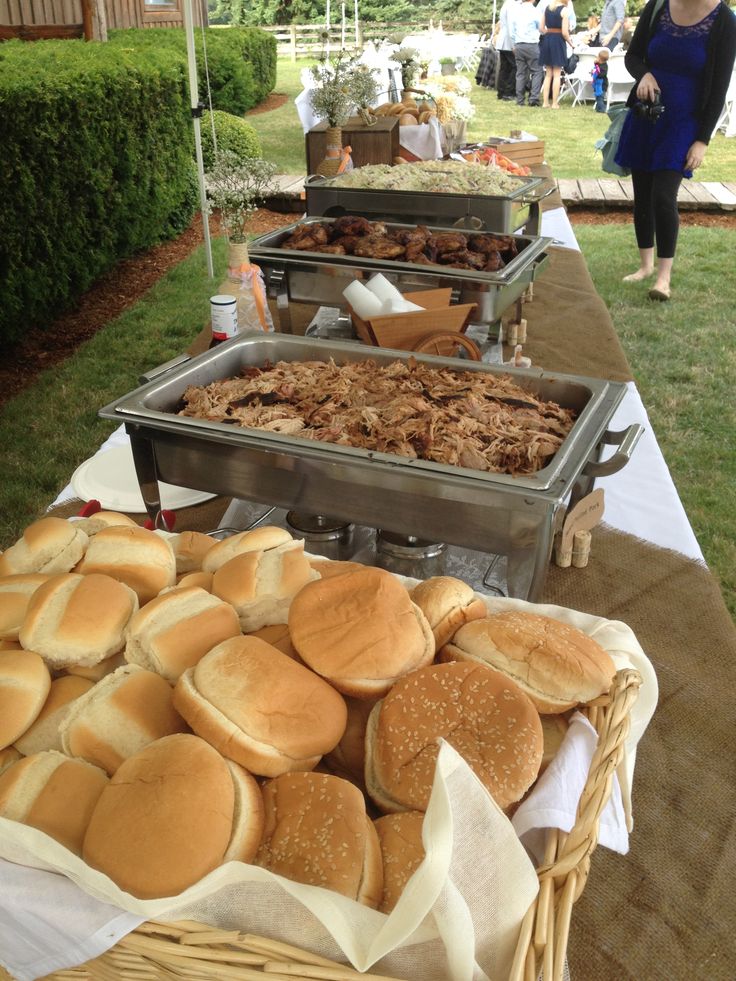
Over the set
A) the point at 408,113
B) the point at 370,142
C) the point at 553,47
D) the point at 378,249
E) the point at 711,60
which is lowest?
the point at 378,249

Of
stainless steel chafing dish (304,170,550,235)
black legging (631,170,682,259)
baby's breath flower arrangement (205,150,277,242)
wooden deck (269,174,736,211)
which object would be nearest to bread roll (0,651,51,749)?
baby's breath flower arrangement (205,150,277,242)

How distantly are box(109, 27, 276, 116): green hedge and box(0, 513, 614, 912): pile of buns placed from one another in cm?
668

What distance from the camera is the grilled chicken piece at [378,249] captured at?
2217 millimetres

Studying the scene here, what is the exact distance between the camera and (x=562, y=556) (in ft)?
4.28

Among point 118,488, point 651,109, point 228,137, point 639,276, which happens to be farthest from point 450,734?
point 228,137

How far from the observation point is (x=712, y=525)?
2697mm

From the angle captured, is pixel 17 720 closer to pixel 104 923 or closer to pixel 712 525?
pixel 104 923

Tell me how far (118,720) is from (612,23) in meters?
15.0

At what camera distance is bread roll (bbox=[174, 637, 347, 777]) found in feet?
2.16

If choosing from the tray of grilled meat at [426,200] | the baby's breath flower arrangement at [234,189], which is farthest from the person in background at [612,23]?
the baby's breath flower arrangement at [234,189]

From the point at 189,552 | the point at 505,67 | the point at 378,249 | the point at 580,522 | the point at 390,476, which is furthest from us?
the point at 505,67

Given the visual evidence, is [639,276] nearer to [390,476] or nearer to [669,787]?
[390,476]

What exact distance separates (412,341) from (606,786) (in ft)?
4.34

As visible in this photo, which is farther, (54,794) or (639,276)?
(639,276)
